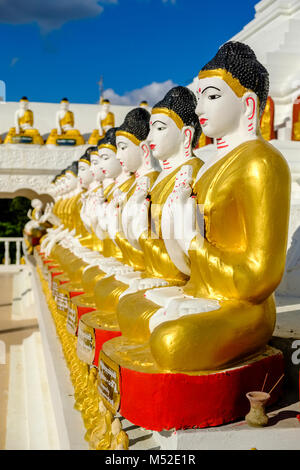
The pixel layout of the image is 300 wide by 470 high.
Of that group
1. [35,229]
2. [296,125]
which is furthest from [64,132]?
[296,125]

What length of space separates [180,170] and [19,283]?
713 centimetres

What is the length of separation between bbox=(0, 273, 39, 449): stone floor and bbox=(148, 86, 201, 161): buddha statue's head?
1.80 metres

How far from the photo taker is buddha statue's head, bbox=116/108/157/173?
308 centimetres

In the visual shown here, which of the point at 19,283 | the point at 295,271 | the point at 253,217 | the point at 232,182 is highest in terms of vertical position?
the point at 232,182

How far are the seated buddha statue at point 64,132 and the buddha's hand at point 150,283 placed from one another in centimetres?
937

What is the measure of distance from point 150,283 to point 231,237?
63 centimetres

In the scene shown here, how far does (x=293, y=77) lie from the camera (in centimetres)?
579

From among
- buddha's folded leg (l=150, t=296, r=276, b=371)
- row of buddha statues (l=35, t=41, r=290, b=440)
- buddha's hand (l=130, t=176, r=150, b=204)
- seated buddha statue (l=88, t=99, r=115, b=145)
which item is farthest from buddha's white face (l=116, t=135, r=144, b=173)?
seated buddha statue (l=88, t=99, r=115, b=145)

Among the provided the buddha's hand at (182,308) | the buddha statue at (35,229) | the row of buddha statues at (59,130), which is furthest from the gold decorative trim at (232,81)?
the row of buddha statues at (59,130)

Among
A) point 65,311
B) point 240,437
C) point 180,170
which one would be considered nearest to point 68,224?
point 65,311

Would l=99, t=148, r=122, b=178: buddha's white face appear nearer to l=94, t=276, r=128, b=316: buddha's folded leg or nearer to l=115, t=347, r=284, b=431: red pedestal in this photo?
l=94, t=276, r=128, b=316: buddha's folded leg

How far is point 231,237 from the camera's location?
1.95 meters

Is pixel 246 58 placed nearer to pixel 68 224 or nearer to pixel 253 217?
pixel 253 217

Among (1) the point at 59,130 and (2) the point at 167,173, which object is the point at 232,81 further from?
(1) the point at 59,130
